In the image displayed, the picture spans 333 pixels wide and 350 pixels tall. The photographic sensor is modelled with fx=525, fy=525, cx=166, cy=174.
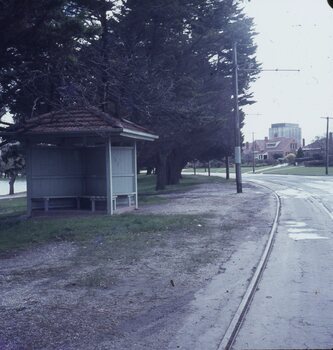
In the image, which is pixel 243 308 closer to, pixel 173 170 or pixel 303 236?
pixel 303 236

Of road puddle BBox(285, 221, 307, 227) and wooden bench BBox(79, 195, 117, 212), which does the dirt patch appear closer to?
road puddle BBox(285, 221, 307, 227)

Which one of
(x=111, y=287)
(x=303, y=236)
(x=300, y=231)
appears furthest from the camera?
(x=300, y=231)

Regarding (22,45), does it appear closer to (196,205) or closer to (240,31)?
(196,205)

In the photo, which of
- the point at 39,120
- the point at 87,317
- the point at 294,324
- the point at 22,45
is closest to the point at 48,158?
the point at 39,120

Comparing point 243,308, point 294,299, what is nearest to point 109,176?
point 294,299

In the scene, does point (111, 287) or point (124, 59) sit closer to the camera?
point (111, 287)

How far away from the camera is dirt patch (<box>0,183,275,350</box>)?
5.76 m

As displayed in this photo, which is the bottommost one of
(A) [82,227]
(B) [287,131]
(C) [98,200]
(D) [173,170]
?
(A) [82,227]

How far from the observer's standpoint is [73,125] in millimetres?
17641

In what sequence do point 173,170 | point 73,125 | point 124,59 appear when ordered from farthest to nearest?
point 173,170
point 124,59
point 73,125

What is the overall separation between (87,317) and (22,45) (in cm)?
812

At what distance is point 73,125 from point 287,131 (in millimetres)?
133676

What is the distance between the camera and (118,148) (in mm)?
19125

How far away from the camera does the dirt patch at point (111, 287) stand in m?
5.76
